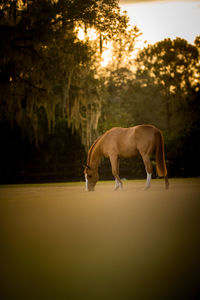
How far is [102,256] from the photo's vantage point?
3.68m

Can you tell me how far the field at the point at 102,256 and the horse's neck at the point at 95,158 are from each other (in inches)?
218

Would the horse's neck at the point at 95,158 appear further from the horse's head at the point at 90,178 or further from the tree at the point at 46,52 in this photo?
the tree at the point at 46,52

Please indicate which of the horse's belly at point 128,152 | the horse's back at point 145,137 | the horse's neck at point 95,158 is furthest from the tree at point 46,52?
the horse's back at point 145,137

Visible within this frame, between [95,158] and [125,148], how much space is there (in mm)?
895

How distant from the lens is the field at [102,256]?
272 cm

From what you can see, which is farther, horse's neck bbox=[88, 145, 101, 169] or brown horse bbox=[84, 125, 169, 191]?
horse's neck bbox=[88, 145, 101, 169]

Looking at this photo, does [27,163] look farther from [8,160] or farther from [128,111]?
[128,111]

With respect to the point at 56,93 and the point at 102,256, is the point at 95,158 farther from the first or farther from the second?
the point at 102,256

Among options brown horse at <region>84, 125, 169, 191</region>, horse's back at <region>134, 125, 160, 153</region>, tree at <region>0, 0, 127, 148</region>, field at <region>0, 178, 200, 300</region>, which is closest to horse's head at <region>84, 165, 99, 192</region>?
brown horse at <region>84, 125, 169, 191</region>

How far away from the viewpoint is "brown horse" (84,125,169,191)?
11.6 m

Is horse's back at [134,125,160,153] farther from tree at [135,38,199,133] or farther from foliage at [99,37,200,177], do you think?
tree at [135,38,199,133]

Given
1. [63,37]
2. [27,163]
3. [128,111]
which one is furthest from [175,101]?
[63,37]

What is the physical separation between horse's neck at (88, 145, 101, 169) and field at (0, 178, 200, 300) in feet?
18.1

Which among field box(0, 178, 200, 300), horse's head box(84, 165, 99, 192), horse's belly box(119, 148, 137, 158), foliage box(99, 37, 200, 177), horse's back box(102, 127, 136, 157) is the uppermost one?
foliage box(99, 37, 200, 177)
